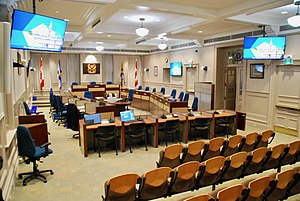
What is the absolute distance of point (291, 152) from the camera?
430 cm

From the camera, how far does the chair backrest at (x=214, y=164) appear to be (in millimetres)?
3506

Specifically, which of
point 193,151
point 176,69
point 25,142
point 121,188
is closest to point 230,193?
point 121,188

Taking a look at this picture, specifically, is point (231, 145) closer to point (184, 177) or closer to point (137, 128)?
point (184, 177)

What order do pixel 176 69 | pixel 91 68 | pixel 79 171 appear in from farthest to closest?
1. pixel 91 68
2. pixel 176 69
3. pixel 79 171

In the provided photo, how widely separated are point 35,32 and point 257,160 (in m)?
4.21

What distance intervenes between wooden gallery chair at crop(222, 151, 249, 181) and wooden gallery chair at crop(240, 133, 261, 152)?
1.20m

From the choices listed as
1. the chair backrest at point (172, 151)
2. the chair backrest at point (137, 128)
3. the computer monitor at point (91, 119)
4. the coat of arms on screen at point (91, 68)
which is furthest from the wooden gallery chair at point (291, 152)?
the coat of arms on screen at point (91, 68)

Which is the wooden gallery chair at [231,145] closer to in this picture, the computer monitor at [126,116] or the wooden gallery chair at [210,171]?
the wooden gallery chair at [210,171]

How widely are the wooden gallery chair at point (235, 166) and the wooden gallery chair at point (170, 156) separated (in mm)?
935

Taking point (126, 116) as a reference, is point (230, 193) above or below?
below

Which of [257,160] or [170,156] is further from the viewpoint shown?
[170,156]

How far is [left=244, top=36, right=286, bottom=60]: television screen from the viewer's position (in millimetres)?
7250

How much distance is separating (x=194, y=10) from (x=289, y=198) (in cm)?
449

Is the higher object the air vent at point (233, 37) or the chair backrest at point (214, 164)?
the air vent at point (233, 37)
